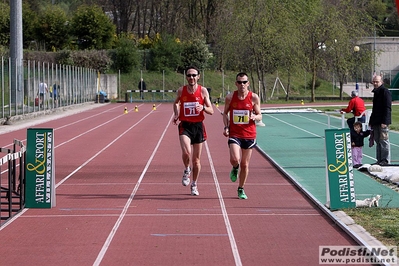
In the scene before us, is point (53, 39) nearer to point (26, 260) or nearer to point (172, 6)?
point (172, 6)

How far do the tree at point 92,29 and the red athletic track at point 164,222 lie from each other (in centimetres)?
5575

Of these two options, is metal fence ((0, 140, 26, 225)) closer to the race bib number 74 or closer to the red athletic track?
the red athletic track

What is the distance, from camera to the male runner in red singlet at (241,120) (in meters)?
11.5

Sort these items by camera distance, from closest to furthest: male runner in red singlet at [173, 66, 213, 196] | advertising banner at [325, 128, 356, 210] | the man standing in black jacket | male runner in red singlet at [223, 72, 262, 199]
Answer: advertising banner at [325, 128, 356, 210] → male runner in red singlet at [223, 72, 262, 199] → male runner in red singlet at [173, 66, 213, 196] → the man standing in black jacket

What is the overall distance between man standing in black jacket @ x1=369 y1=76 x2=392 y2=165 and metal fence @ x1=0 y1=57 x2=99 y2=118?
62.6 feet

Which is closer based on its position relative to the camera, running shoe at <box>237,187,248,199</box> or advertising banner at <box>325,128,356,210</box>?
advertising banner at <box>325,128,356,210</box>

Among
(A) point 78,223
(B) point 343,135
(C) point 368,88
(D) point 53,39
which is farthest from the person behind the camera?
(D) point 53,39

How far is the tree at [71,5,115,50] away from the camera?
7131 centimetres

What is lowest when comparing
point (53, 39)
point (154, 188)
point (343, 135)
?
point (154, 188)

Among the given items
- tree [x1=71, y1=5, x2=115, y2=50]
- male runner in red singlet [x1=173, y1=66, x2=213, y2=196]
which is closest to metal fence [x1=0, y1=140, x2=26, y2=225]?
male runner in red singlet [x1=173, y1=66, x2=213, y2=196]

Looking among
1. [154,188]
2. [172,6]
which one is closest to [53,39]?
[172,6]

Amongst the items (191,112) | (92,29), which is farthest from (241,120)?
(92,29)

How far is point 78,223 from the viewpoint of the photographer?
984 centimetres

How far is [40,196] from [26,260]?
3167 millimetres
